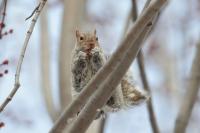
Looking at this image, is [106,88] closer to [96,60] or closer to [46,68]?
[96,60]

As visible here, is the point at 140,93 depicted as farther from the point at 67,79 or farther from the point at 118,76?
the point at 67,79

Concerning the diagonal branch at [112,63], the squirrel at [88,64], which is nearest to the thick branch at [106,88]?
the diagonal branch at [112,63]

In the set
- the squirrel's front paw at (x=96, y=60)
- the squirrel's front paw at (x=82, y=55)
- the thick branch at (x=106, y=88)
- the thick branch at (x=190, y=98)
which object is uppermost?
the squirrel's front paw at (x=82, y=55)

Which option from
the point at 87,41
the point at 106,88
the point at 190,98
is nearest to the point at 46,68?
the point at 190,98

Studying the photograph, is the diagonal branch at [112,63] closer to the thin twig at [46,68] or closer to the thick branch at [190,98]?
the thick branch at [190,98]

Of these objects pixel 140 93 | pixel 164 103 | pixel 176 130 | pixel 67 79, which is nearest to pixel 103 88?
pixel 140 93

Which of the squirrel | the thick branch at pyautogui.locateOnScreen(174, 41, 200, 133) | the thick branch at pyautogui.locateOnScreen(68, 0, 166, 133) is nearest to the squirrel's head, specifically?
the squirrel
